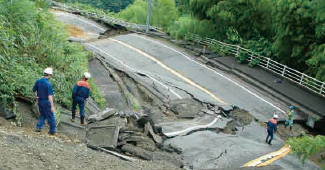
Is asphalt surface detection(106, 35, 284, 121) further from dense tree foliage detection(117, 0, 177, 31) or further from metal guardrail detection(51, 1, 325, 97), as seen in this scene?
dense tree foliage detection(117, 0, 177, 31)

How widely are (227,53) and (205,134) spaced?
14.8 meters

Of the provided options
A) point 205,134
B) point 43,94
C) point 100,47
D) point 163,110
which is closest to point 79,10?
point 100,47

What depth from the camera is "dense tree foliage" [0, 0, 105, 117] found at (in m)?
10.4

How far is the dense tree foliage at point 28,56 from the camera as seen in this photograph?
34.0 ft

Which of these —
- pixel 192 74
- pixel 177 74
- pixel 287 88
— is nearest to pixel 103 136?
pixel 177 74

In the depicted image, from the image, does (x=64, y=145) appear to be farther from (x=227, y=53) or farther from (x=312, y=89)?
(x=227, y=53)

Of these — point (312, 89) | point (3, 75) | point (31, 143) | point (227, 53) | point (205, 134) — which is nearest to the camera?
point (31, 143)

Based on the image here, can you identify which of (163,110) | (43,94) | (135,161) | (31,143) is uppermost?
(43,94)

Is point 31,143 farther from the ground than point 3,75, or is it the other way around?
point 3,75

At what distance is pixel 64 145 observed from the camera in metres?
8.62

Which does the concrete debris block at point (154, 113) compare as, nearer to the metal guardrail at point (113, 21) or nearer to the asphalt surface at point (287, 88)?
the asphalt surface at point (287, 88)

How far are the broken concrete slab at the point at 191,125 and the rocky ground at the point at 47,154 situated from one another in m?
3.85

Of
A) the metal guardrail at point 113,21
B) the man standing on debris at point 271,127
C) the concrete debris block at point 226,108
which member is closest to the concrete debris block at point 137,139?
the man standing on debris at point 271,127

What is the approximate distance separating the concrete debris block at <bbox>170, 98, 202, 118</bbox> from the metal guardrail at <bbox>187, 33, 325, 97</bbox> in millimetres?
7536
